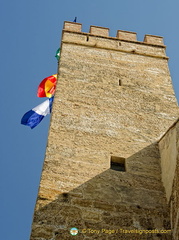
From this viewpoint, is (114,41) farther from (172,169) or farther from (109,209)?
(109,209)

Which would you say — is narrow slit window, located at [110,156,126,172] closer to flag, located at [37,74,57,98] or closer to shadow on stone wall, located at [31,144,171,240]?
shadow on stone wall, located at [31,144,171,240]

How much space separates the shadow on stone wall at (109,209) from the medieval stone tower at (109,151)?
0.04ft

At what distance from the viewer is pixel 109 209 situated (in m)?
→ 4.32

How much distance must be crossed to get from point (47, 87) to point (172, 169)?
436 centimetres

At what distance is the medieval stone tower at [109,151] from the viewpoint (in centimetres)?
415

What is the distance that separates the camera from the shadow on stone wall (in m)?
3.98

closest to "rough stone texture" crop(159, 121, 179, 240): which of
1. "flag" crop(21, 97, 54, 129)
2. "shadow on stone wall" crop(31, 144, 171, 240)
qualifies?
"shadow on stone wall" crop(31, 144, 171, 240)

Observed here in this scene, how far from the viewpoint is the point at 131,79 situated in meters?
6.81

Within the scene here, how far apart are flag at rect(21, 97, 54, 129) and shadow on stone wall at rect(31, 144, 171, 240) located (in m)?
2.65

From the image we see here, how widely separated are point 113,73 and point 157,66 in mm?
1142

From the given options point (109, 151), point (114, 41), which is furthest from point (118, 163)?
point (114, 41)

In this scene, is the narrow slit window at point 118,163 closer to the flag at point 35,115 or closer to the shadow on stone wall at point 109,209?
the shadow on stone wall at point 109,209

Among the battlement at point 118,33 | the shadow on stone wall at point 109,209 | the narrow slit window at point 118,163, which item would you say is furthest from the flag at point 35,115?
the shadow on stone wall at point 109,209

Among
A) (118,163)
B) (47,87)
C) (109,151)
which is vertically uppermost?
(47,87)
